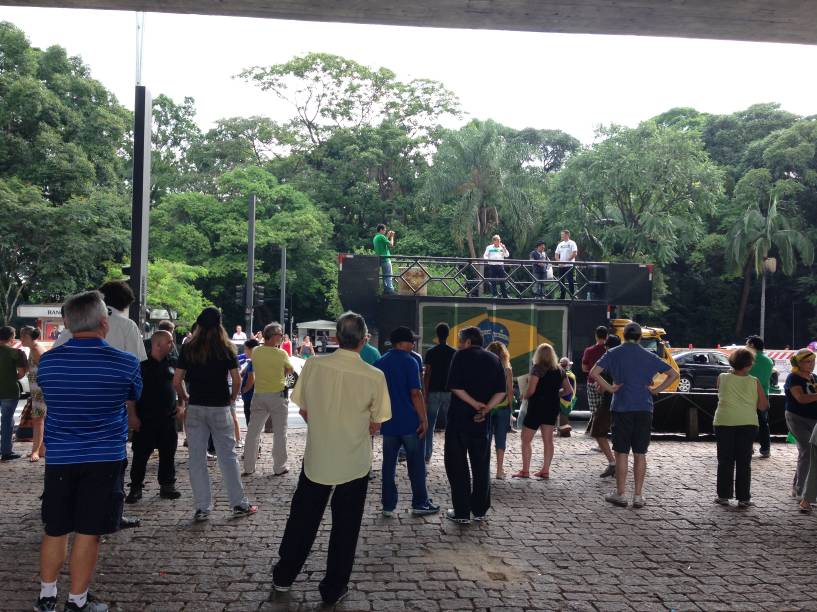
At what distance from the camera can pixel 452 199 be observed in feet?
142

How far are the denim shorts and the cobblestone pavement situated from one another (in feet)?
1.96

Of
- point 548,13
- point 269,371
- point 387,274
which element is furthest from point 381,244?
point 548,13

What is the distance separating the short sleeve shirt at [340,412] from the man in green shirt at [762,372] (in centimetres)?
649

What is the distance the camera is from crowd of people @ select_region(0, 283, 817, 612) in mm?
4773

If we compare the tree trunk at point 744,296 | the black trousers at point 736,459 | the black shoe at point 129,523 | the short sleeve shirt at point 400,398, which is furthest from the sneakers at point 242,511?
the tree trunk at point 744,296

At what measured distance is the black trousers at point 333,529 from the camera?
523 cm

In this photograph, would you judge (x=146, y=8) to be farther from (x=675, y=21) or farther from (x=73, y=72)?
(x=73, y=72)

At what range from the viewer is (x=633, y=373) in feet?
27.3

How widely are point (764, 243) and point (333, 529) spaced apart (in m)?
44.1

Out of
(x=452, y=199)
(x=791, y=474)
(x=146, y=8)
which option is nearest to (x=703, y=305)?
(x=452, y=199)

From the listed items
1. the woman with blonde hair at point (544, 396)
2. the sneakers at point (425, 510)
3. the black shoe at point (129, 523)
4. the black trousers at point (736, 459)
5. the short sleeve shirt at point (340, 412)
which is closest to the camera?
the short sleeve shirt at point (340, 412)

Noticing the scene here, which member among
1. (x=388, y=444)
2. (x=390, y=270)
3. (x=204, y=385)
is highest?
(x=390, y=270)

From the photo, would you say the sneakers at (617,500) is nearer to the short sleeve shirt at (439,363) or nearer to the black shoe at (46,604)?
the short sleeve shirt at (439,363)

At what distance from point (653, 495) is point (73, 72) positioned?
34295 mm
